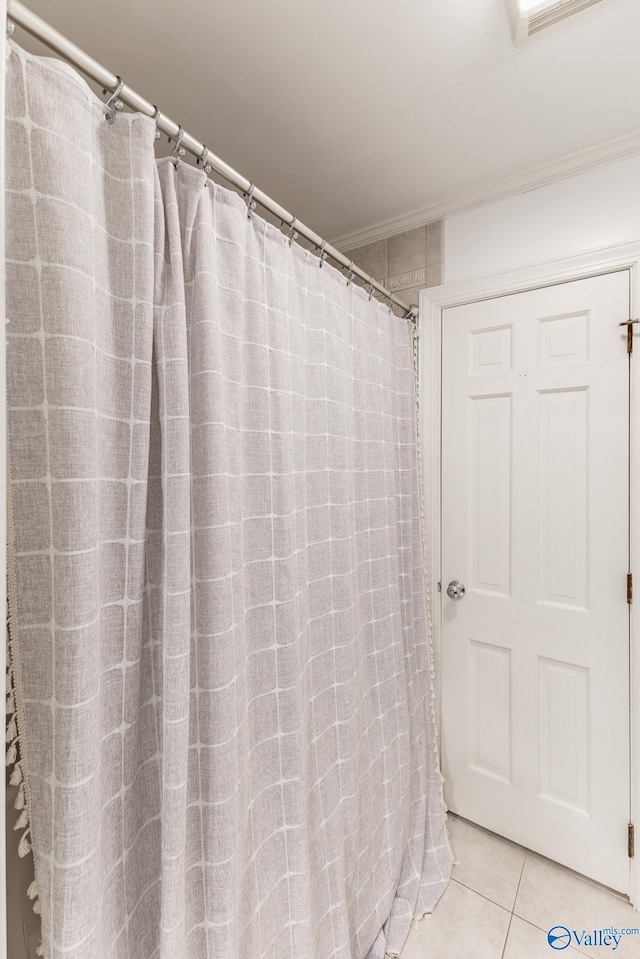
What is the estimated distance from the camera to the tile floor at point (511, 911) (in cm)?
140

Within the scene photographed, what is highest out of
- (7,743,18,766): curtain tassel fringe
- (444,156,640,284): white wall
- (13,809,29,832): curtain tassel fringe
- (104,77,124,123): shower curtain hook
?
(444,156,640,284): white wall

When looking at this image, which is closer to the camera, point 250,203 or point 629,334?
point 250,203

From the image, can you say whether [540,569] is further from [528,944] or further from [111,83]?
[111,83]

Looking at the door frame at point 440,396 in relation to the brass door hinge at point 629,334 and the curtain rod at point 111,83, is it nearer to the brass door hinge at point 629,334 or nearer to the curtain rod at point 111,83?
the brass door hinge at point 629,334

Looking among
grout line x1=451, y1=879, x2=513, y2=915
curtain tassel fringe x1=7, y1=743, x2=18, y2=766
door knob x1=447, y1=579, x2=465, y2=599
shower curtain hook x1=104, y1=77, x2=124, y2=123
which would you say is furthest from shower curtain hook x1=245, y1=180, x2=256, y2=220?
grout line x1=451, y1=879, x2=513, y2=915

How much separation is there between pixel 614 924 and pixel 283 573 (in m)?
1.55

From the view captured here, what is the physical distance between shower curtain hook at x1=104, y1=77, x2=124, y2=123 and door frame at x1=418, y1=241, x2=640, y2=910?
1348mm

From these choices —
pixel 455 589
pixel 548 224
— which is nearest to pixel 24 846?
pixel 455 589

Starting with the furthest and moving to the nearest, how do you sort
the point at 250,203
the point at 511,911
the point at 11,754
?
the point at 511,911, the point at 250,203, the point at 11,754

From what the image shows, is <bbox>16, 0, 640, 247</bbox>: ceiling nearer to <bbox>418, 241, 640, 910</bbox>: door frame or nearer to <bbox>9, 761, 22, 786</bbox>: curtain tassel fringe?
<bbox>418, 241, 640, 910</bbox>: door frame

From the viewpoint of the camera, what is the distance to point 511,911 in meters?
1.53

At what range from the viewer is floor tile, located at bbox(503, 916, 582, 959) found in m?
1.38

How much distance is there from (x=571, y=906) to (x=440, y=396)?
1780 mm

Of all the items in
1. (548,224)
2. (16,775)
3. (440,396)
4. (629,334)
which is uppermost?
(548,224)
